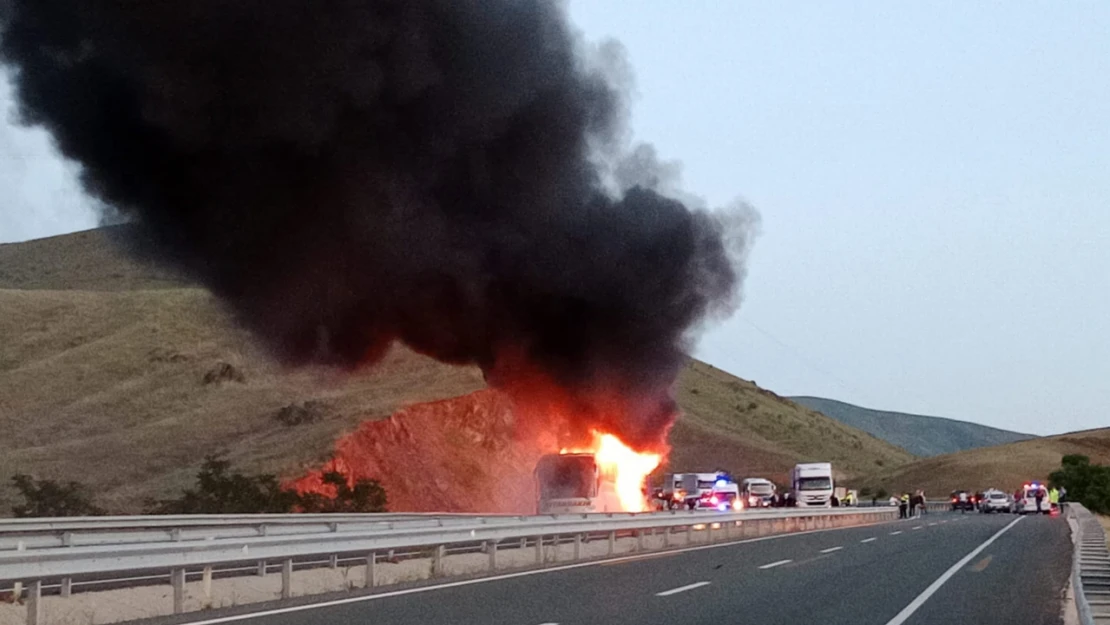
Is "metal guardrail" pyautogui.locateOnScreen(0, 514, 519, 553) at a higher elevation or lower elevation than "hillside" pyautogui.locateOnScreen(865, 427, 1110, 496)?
lower

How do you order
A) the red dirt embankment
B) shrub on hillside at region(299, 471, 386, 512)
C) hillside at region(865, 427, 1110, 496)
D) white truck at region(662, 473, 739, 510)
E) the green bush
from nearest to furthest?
1. the green bush
2. shrub on hillside at region(299, 471, 386, 512)
3. the red dirt embankment
4. white truck at region(662, 473, 739, 510)
5. hillside at region(865, 427, 1110, 496)

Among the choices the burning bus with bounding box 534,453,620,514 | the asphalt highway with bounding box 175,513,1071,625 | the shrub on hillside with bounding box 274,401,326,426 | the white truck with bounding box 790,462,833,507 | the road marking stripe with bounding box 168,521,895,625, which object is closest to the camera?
the road marking stripe with bounding box 168,521,895,625

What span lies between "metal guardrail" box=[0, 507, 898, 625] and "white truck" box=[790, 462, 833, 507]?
2703cm

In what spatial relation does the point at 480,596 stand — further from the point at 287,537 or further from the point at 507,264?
the point at 507,264

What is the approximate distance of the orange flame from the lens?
137ft

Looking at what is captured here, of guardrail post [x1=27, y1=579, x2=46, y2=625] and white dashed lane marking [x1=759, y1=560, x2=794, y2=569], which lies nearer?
guardrail post [x1=27, y1=579, x2=46, y2=625]

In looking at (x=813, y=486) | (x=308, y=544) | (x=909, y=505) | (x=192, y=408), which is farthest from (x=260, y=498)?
(x=909, y=505)

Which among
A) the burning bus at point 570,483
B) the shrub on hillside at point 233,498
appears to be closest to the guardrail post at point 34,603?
the burning bus at point 570,483

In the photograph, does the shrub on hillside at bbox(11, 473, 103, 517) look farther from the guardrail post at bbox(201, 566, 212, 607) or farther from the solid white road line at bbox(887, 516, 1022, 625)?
the solid white road line at bbox(887, 516, 1022, 625)

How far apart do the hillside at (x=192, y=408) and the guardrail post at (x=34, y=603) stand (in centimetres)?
2113

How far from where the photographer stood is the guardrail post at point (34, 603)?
44.3 feet

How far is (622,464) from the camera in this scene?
4266cm

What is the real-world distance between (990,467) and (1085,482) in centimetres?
3274

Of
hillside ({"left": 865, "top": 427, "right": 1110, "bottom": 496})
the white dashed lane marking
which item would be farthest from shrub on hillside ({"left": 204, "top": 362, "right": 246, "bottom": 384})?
hillside ({"left": 865, "top": 427, "right": 1110, "bottom": 496})
